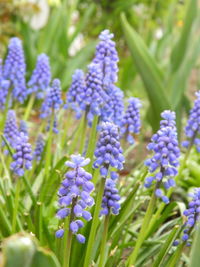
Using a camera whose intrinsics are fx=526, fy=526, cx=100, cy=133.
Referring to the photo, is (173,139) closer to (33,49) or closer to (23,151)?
(23,151)

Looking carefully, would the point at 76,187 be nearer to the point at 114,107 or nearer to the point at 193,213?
the point at 193,213

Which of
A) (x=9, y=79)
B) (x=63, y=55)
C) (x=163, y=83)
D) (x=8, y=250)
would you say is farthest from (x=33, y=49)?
(x=8, y=250)

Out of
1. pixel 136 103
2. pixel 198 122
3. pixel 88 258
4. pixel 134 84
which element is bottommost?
pixel 88 258

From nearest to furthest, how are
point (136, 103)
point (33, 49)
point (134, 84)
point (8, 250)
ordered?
point (8, 250), point (136, 103), point (33, 49), point (134, 84)

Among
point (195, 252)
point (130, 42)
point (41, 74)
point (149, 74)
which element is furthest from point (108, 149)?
point (130, 42)

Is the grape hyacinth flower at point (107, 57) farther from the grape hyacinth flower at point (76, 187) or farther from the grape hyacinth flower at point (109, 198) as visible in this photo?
the grape hyacinth flower at point (76, 187)

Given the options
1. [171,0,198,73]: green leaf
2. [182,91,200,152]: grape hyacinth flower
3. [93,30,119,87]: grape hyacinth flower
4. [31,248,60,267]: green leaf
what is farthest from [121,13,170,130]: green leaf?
[31,248,60,267]: green leaf

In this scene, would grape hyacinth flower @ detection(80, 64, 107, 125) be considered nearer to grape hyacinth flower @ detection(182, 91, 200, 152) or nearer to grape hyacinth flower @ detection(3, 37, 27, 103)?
grape hyacinth flower @ detection(182, 91, 200, 152)

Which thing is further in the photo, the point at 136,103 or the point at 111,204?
the point at 136,103
